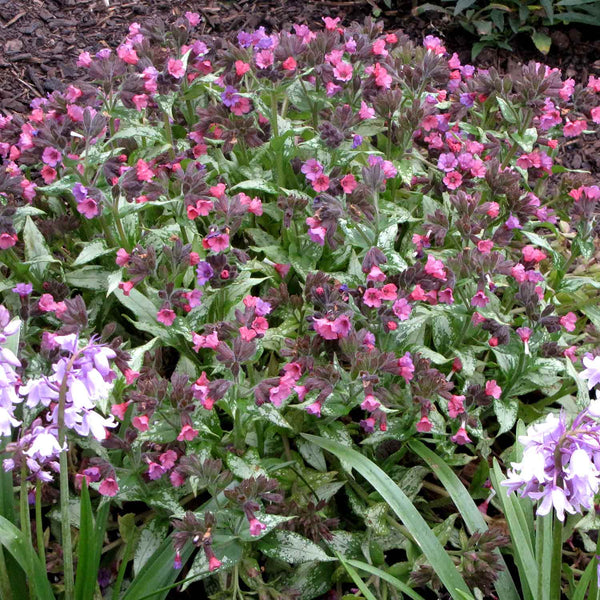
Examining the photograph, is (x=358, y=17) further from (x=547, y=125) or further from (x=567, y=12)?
(x=547, y=125)

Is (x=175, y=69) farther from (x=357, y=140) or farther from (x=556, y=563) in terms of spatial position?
(x=556, y=563)

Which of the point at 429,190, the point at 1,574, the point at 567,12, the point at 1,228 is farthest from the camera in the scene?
the point at 567,12

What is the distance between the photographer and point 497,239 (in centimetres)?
284

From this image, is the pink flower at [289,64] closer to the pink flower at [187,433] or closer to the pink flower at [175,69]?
the pink flower at [175,69]

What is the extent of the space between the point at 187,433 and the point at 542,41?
4038mm

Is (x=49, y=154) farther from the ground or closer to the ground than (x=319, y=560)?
farther from the ground

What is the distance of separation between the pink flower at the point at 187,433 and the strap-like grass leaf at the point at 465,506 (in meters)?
0.78

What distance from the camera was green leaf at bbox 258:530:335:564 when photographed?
235 cm

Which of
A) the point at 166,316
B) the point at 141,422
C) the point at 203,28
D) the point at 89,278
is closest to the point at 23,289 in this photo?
the point at 89,278

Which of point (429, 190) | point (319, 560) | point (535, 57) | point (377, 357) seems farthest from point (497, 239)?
point (535, 57)

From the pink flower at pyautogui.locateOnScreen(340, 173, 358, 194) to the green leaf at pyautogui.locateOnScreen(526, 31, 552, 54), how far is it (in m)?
2.85

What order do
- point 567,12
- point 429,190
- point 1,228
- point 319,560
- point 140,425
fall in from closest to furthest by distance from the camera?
1. point 140,425
2. point 319,560
3. point 1,228
4. point 429,190
5. point 567,12

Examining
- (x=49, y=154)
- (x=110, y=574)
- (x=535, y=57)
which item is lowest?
(x=110, y=574)

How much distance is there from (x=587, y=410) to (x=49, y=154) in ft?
7.11
